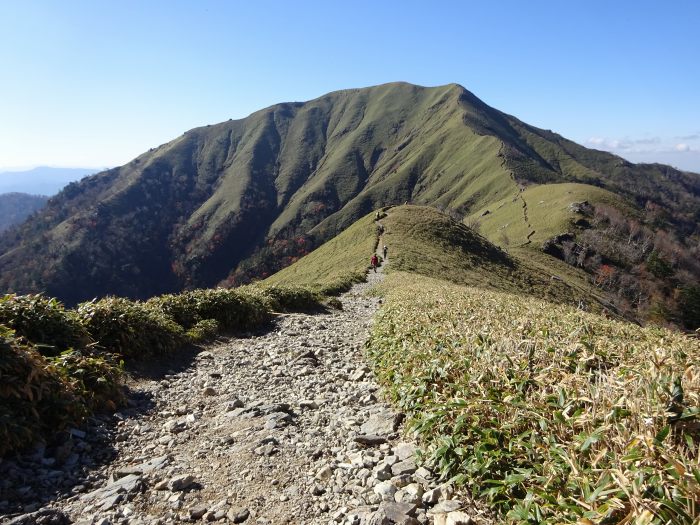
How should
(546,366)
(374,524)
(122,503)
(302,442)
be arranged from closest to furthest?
(374,524)
(122,503)
(546,366)
(302,442)

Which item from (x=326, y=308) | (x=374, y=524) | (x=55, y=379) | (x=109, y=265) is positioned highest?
(x=55, y=379)

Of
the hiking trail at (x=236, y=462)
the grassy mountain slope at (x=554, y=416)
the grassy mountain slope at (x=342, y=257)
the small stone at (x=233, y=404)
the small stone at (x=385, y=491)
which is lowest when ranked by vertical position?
the grassy mountain slope at (x=342, y=257)

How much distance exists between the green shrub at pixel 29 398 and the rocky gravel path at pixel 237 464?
30 centimetres

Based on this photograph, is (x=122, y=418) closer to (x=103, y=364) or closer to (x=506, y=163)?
(x=103, y=364)

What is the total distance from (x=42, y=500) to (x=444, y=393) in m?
5.26

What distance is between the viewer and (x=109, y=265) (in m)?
190

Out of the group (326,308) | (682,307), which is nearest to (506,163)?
(682,307)

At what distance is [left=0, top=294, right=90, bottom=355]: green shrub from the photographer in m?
8.19

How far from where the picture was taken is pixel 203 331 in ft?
43.3

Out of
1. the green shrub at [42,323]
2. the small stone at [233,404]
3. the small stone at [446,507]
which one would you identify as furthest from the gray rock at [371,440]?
the green shrub at [42,323]

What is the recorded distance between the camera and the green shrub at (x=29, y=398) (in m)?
5.73

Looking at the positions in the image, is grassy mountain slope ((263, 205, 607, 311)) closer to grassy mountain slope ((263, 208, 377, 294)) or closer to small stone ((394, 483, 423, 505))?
grassy mountain slope ((263, 208, 377, 294))

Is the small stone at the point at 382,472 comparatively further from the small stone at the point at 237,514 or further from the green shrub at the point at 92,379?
the green shrub at the point at 92,379

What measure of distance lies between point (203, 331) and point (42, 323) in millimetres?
5031
